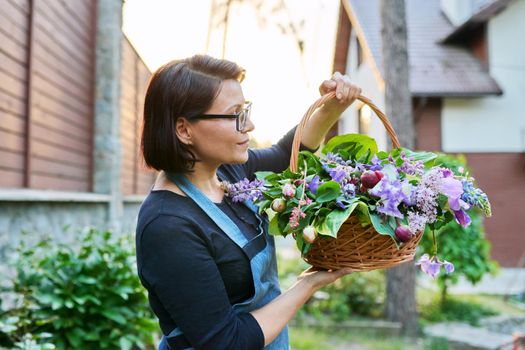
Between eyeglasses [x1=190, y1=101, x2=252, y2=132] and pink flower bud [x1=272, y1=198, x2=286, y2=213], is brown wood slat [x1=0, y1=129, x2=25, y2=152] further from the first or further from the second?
pink flower bud [x1=272, y1=198, x2=286, y2=213]

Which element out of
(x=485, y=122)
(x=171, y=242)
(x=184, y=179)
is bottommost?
(x=171, y=242)

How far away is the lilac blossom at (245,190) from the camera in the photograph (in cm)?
158

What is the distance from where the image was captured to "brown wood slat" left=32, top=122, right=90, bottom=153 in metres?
4.73

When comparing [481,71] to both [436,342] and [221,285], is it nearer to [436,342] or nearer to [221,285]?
[436,342]

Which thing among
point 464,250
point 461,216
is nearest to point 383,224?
point 461,216

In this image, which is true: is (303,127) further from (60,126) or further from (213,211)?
(60,126)

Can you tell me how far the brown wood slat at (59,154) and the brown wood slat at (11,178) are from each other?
303 mm

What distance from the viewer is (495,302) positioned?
8.57m

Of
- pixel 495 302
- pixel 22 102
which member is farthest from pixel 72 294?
pixel 495 302

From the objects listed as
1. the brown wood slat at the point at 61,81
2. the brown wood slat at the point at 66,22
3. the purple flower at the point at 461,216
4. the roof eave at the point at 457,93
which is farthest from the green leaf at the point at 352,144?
the roof eave at the point at 457,93

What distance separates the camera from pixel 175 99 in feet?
5.04

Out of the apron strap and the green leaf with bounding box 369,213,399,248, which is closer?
the green leaf with bounding box 369,213,399,248

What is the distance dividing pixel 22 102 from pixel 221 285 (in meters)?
3.57

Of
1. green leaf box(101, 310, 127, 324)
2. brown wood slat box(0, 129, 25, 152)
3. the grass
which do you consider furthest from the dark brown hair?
the grass
